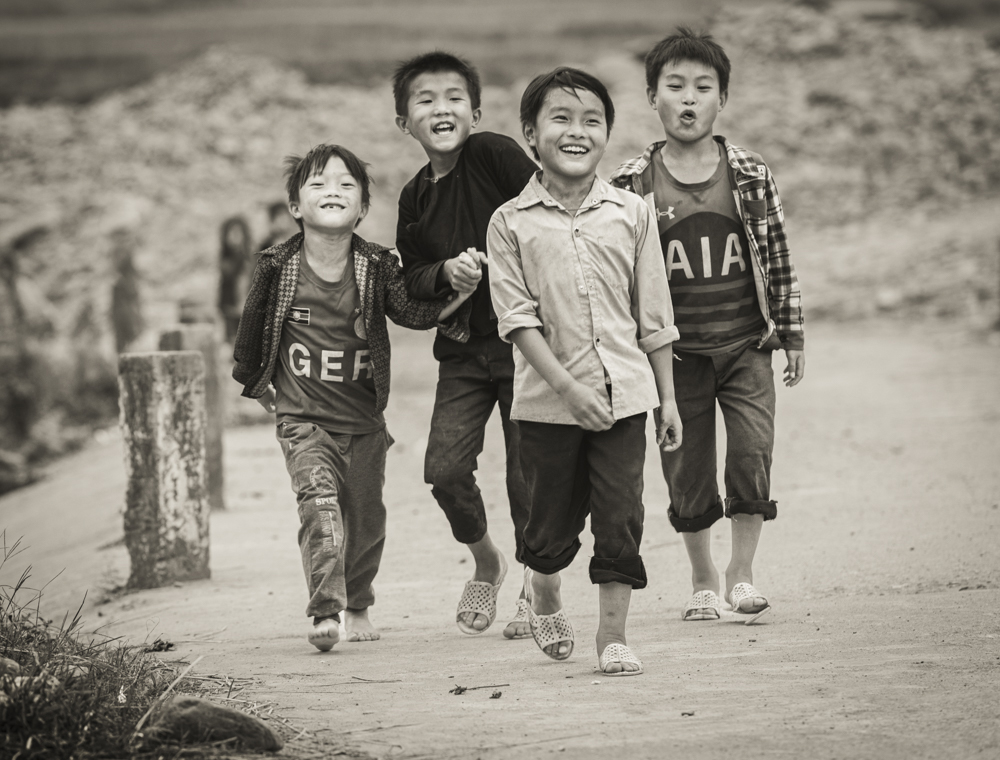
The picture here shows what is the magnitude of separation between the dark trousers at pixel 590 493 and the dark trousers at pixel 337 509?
756 mm

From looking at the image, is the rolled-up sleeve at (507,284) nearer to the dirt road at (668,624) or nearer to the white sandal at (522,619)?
the dirt road at (668,624)

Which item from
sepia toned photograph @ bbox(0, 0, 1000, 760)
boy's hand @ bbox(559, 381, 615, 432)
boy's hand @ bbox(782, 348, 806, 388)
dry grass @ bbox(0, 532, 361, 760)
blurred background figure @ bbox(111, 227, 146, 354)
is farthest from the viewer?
blurred background figure @ bbox(111, 227, 146, 354)

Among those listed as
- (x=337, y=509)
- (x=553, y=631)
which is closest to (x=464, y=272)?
(x=337, y=509)

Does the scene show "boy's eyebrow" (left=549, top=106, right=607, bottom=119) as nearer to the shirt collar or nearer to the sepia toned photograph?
the sepia toned photograph

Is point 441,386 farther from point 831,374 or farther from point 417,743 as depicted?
point 831,374

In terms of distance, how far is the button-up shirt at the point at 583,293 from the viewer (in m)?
3.57

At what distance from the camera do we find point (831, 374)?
11.8 m

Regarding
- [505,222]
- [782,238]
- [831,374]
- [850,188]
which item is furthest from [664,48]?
[850,188]

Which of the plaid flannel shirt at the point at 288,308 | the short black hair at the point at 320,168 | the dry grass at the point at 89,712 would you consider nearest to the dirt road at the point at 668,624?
the dry grass at the point at 89,712

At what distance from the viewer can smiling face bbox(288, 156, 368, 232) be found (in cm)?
428

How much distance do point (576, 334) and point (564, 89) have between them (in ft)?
2.35

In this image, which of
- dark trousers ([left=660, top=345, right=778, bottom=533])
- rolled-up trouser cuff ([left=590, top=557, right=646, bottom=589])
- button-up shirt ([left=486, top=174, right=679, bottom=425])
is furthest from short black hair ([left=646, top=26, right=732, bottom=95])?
rolled-up trouser cuff ([left=590, top=557, right=646, bottom=589])

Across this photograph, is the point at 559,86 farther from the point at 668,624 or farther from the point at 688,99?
the point at 668,624

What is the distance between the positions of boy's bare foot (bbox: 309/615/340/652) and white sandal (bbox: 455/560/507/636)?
467 mm
